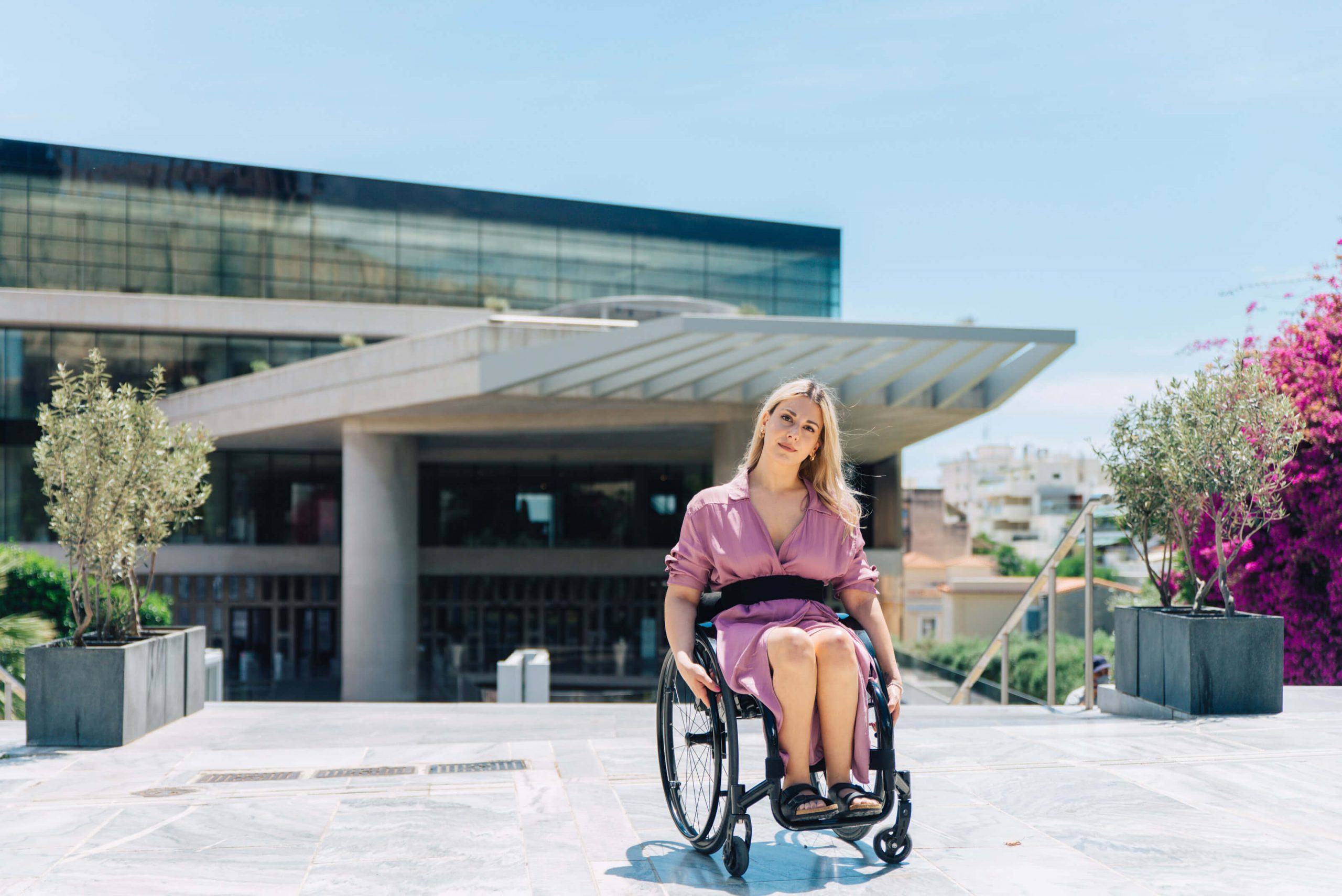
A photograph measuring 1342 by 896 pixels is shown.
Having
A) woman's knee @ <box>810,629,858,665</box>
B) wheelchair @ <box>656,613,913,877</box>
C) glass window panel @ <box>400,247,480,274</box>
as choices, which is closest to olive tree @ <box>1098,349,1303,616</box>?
wheelchair @ <box>656,613,913,877</box>

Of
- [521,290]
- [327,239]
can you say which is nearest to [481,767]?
[327,239]

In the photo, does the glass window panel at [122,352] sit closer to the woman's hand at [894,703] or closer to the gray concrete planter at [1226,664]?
the gray concrete planter at [1226,664]

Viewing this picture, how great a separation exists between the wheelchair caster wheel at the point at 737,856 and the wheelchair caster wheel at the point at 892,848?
19.1 inches

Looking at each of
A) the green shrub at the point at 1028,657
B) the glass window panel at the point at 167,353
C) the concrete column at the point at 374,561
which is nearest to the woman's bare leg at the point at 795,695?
the concrete column at the point at 374,561

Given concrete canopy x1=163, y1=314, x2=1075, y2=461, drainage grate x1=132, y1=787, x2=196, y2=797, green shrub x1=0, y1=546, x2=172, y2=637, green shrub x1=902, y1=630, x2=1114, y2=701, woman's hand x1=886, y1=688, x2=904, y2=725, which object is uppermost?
concrete canopy x1=163, y1=314, x2=1075, y2=461

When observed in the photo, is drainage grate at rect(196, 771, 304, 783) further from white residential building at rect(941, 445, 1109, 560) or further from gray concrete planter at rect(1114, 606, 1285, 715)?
white residential building at rect(941, 445, 1109, 560)

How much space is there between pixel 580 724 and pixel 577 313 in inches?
770

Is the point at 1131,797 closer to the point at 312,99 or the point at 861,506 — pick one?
the point at 861,506

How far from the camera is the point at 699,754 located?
4.32 meters

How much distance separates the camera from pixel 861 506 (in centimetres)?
434

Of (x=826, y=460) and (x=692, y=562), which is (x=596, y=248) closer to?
(x=826, y=460)

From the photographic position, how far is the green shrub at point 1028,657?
35.5 metres

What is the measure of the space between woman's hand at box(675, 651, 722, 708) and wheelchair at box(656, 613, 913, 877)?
0.09ft

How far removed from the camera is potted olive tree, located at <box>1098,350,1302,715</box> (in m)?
6.62
